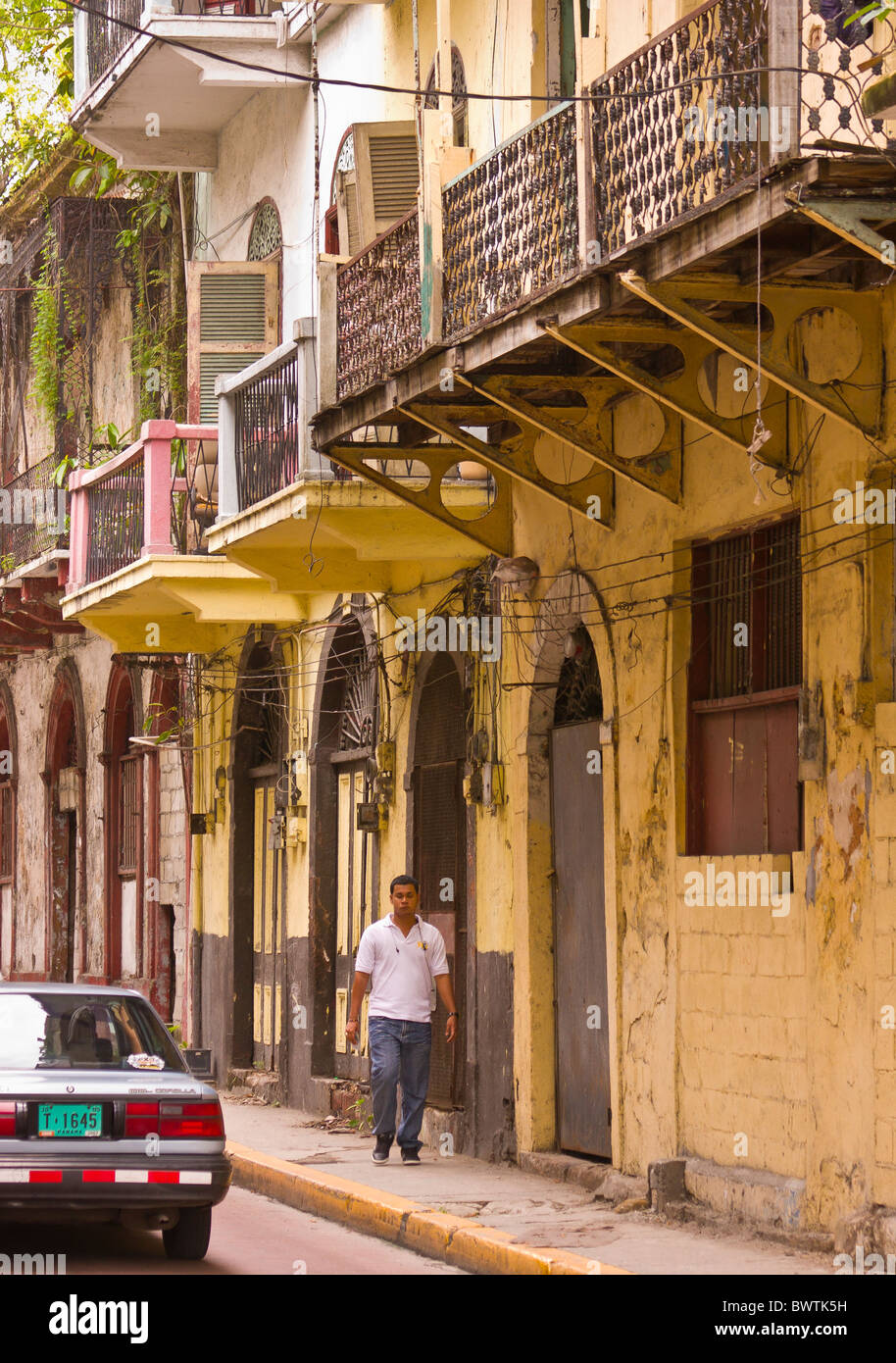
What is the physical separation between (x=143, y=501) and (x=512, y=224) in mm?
7394

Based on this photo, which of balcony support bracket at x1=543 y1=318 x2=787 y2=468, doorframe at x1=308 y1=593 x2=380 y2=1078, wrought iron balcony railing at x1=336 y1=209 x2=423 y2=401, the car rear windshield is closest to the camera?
the car rear windshield

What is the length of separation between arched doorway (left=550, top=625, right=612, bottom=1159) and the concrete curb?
4.61 ft

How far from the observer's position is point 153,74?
18453 mm

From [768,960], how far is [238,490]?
256 inches

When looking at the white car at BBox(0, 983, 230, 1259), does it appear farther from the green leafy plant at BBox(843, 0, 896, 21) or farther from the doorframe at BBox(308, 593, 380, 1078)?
the doorframe at BBox(308, 593, 380, 1078)

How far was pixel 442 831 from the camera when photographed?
50.5ft

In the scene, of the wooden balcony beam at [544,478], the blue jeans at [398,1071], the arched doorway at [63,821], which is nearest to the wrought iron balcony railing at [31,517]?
the arched doorway at [63,821]

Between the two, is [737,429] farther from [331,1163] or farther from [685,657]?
[331,1163]

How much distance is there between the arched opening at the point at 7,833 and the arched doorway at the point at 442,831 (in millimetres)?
14549

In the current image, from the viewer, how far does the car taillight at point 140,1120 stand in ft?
30.9

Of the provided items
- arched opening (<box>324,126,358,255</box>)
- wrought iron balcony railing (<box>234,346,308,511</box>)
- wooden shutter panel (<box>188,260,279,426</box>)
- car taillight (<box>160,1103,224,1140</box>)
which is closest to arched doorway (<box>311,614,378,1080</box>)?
wrought iron balcony railing (<box>234,346,308,511</box>)

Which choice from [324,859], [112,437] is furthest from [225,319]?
[324,859]

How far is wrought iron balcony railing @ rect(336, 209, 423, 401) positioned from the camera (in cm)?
1231

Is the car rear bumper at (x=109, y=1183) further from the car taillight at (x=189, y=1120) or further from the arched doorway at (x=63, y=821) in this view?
the arched doorway at (x=63, y=821)
